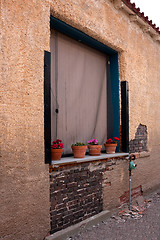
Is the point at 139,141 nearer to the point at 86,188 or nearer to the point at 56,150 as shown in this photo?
the point at 86,188

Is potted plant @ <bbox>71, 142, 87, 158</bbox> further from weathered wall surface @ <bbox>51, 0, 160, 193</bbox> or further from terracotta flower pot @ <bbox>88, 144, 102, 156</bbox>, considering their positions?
weathered wall surface @ <bbox>51, 0, 160, 193</bbox>

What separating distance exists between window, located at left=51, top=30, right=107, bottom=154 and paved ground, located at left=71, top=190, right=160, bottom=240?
4.37 feet

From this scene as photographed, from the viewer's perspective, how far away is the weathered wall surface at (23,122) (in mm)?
2582

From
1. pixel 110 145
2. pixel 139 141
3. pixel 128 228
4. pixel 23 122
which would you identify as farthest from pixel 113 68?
pixel 128 228

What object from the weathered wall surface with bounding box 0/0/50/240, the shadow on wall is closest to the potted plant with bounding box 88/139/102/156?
the shadow on wall

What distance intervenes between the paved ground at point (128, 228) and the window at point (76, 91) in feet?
4.37

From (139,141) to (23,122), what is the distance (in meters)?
3.21

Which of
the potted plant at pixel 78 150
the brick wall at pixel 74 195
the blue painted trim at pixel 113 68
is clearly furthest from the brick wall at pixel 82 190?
the blue painted trim at pixel 113 68

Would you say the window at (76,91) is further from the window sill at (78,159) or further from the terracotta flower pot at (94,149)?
the window sill at (78,159)

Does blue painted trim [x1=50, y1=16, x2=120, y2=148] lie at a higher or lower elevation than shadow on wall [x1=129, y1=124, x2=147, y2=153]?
higher

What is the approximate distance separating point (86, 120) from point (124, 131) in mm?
913

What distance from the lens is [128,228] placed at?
11.8 ft

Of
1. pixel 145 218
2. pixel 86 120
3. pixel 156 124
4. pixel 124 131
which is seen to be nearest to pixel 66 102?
pixel 86 120

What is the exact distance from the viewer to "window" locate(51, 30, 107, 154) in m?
3.73
